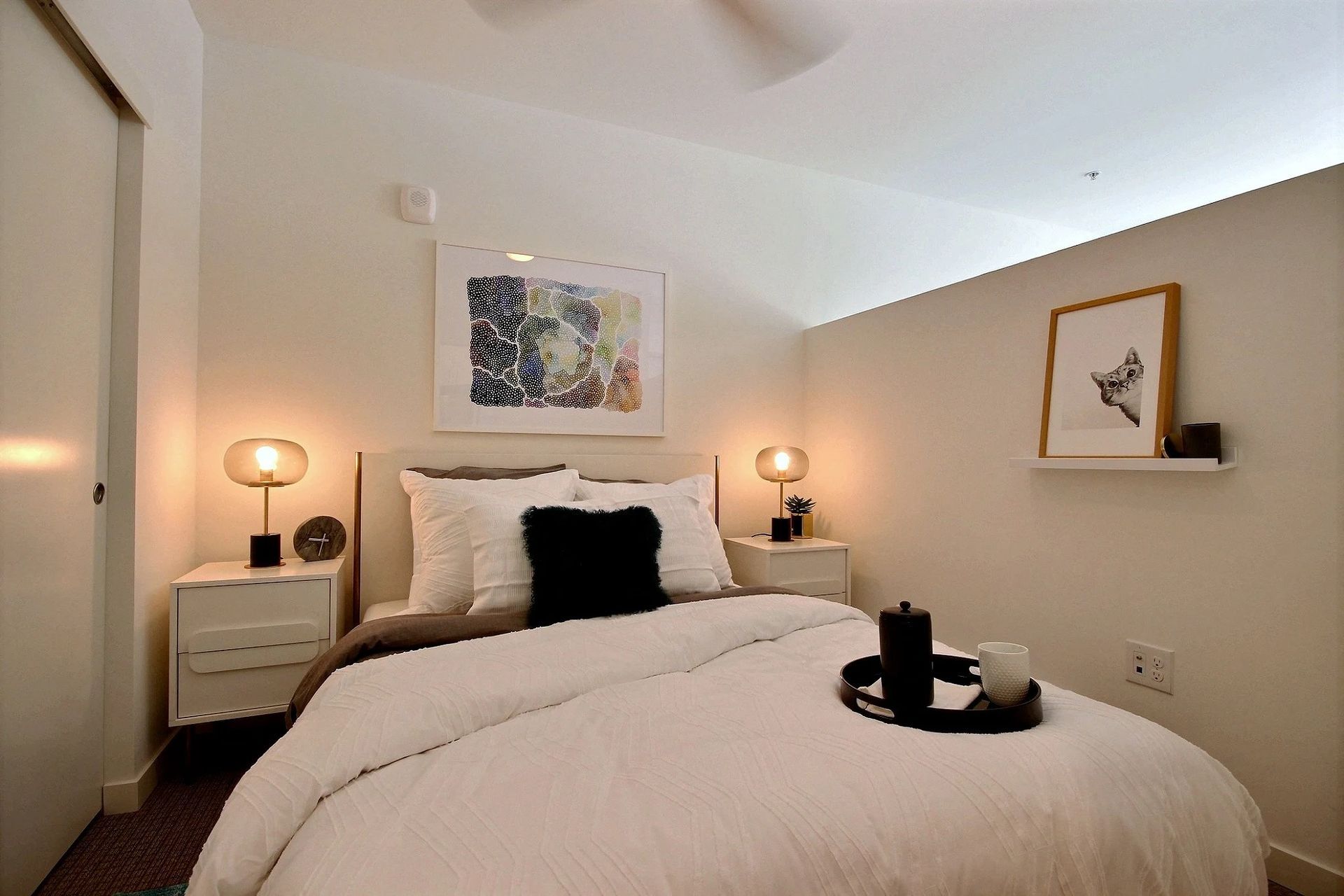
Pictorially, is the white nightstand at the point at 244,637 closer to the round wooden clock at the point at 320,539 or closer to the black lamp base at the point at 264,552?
the black lamp base at the point at 264,552

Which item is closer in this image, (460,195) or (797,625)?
(797,625)

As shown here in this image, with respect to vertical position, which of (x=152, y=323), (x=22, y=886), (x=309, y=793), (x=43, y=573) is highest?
(x=152, y=323)

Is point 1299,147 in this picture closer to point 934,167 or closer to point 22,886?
point 934,167

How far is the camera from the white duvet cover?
83 cm

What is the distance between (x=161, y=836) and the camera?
5.95ft

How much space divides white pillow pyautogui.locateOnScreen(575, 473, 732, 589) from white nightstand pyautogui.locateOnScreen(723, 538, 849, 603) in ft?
0.93

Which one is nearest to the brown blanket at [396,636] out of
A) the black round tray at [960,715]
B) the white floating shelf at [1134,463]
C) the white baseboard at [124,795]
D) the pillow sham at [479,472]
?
the white baseboard at [124,795]

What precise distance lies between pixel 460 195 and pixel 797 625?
222 centimetres

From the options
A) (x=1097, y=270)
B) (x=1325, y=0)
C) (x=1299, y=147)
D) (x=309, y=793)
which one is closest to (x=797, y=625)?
(x=309, y=793)

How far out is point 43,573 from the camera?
5.20 ft

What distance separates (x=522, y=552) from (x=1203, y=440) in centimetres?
196

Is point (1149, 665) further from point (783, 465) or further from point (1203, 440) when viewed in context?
point (783, 465)

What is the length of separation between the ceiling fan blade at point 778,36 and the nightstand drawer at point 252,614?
205 cm

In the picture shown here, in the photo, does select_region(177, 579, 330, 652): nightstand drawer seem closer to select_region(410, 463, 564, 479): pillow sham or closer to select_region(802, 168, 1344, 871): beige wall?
select_region(410, 463, 564, 479): pillow sham
